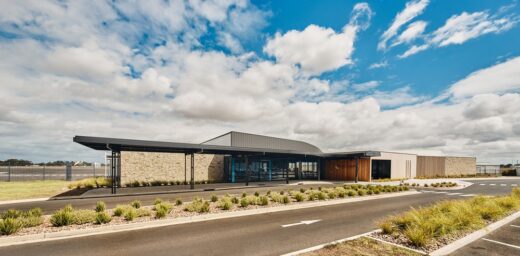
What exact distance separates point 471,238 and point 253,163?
30.0 metres

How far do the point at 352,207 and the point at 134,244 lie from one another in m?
11.3

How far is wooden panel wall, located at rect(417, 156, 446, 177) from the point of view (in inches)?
1694

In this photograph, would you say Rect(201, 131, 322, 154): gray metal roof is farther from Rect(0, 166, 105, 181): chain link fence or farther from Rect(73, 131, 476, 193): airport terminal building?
Rect(0, 166, 105, 181): chain link fence

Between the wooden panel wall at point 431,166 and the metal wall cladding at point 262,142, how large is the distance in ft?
60.1

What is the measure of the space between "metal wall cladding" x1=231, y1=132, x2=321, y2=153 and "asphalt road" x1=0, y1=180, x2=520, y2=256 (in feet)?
92.8

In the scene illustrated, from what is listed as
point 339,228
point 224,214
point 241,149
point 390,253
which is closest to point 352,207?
point 339,228

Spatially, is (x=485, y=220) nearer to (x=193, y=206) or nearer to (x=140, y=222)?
(x=193, y=206)

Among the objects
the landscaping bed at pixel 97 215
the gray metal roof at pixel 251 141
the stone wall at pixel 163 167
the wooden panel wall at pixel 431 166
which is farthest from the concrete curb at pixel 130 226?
the wooden panel wall at pixel 431 166

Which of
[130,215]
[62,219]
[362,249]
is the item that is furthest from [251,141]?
[362,249]

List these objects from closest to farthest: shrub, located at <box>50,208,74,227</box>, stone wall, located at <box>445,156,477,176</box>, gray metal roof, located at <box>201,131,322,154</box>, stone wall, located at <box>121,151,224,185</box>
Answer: shrub, located at <box>50,208,74,227</box>
stone wall, located at <box>121,151,224,185</box>
gray metal roof, located at <box>201,131,322,154</box>
stone wall, located at <box>445,156,477,176</box>

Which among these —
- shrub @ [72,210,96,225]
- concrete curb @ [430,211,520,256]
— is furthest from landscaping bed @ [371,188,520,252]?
shrub @ [72,210,96,225]

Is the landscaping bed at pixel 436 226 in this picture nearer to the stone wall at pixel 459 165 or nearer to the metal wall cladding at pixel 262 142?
the metal wall cladding at pixel 262 142

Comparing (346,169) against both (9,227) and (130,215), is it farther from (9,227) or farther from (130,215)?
(9,227)

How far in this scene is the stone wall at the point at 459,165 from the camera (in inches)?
1933
